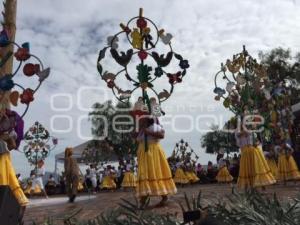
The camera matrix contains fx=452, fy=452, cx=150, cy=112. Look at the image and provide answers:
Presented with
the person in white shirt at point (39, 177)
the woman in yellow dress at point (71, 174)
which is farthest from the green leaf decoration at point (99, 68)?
the person in white shirt at point (39, 177)

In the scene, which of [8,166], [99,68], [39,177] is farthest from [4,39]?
[39,177]

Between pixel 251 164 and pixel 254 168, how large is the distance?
128 mm

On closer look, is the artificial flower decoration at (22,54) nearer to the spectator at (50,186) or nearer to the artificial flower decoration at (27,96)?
the artificial flower decoration at (27,96)

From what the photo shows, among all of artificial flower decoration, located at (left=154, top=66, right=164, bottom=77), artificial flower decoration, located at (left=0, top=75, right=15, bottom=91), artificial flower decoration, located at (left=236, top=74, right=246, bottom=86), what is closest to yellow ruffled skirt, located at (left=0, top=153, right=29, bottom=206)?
artificial flower decoration, located at (left=0, top=75, right=15, bottom=91)

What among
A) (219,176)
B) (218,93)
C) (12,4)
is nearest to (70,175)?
(218,93)

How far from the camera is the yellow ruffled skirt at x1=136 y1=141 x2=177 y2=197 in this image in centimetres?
718

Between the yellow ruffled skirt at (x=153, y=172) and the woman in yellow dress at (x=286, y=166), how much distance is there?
711 centimetres

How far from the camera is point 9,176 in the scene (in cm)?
593

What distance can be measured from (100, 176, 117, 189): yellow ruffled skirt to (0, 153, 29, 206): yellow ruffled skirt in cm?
1605

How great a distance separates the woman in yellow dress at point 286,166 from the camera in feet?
43.9

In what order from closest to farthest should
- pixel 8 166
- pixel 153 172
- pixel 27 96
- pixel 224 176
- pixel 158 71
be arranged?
pixel 27 96 < pixel 8 166 < pixel 153 172 < pixel 158 71 < pixel 224 176

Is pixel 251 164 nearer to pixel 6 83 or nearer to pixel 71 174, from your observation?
pixel 71 174

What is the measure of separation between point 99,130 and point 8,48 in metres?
32.0

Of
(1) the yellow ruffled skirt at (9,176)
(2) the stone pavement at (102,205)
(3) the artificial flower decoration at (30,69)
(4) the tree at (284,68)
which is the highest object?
(4) the tree at (284,68)
